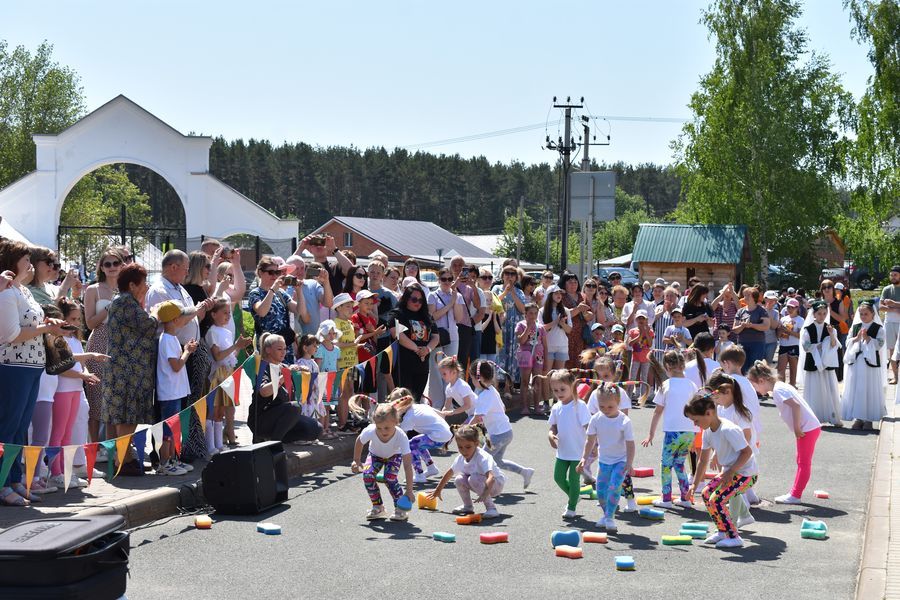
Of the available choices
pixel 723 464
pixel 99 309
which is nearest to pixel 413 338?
pixel 99 309

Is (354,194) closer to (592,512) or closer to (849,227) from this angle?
(849,227)

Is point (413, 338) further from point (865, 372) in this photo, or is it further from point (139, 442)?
point (865, 372)

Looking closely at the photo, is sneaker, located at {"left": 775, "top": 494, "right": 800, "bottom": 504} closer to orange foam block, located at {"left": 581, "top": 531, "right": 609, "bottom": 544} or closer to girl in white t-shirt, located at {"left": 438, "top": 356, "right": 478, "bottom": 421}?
orange foam block, located at {"left": 581, "top": 531, "right": 609, "bottom": 544}

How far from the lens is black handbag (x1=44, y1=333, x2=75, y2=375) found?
9242 mm

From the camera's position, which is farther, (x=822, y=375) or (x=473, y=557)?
(x=822, y=375)

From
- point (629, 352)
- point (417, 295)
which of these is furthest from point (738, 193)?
point (417, 295)

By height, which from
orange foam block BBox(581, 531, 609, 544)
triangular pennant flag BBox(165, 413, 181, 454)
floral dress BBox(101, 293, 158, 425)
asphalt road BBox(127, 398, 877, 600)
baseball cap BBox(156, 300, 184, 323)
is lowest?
asphalt road BBox(127, 398, 877, 600)

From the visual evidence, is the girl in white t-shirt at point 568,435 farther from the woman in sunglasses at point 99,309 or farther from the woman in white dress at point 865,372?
the woman in white dress at point 865,372

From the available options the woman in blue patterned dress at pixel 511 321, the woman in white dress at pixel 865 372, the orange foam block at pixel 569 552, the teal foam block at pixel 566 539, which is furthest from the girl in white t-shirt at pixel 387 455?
the woman in white dress at pixel 865 372

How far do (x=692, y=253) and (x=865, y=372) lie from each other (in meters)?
32.2

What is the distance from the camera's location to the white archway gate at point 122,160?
26.7m

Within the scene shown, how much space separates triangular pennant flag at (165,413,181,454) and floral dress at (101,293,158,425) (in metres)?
0.36

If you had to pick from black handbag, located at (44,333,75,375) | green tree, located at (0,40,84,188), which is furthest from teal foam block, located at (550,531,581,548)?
green tree, located at (0,40,84,188)

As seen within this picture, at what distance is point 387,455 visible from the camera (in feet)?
30.2
